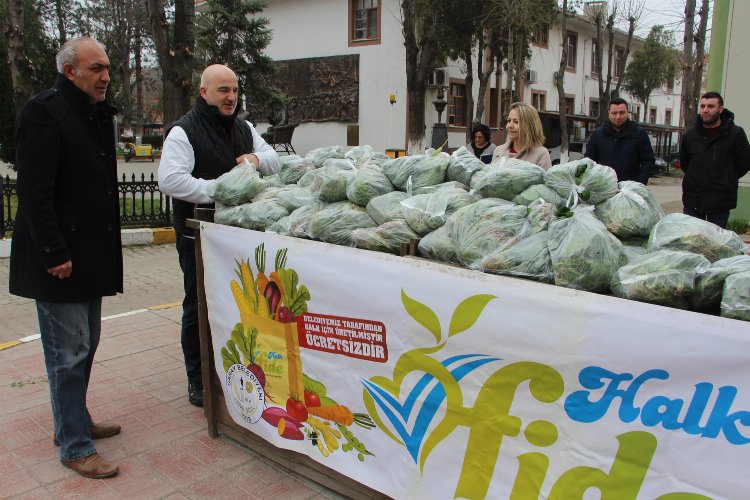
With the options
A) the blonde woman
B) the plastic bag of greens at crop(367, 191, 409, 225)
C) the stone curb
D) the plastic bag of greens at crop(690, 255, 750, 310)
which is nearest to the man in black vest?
the plastic bag of greens at crop(367, 191, 409, 225)

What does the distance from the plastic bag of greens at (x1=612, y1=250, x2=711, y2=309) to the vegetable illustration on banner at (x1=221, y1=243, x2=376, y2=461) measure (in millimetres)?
909

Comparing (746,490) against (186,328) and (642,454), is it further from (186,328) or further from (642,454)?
(186,328)

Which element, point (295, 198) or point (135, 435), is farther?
point (135, 435)

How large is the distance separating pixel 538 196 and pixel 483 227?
1.15 ft

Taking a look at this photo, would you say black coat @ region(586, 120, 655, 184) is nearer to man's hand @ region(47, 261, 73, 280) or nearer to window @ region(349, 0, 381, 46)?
man's hand @ region(47, 261, 73, 280)

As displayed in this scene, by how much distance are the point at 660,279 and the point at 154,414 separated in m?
2.97

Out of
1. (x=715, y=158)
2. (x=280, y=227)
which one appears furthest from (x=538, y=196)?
(x=715, y=158)

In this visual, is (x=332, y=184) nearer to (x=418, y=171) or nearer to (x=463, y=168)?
(x=418, y=171)

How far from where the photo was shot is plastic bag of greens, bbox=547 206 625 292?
6.35 feet

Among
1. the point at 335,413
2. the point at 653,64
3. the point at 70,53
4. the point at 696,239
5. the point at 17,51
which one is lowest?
the point at 335,413

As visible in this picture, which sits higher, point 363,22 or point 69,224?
point 363,22

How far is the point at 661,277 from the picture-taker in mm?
1793

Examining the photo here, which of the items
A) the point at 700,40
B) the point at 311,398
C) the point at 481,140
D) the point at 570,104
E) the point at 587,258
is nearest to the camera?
the point at 587,258

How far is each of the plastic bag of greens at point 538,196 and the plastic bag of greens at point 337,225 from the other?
25.0 inches
